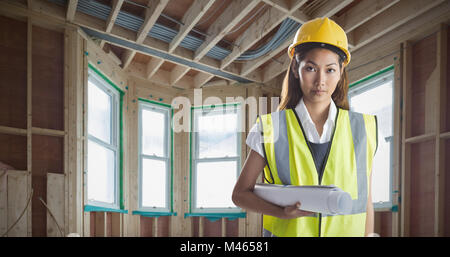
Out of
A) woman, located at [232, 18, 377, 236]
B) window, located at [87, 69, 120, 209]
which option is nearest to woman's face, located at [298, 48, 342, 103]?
woman, located at [232, 18, 377, 236]

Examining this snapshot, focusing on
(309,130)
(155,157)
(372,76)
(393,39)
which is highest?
(393,39)

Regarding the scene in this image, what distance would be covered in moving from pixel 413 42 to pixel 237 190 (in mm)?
3532

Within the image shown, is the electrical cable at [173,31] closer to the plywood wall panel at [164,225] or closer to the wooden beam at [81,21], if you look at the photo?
the wooden beam at [81,21]

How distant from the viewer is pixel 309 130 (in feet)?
3.21

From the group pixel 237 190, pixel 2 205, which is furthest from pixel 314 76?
pixel 2 205

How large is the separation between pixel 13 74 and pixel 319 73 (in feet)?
10.8

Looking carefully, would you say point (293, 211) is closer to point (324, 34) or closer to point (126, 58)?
point (324, 34)

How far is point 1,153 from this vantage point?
3131 mm

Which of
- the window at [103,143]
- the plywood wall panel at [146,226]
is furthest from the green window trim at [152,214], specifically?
the window at [103,143]

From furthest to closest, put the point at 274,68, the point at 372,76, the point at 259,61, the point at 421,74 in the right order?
the point at 274,68
the point at 259,61
the point at 372,76
the point at 421,74

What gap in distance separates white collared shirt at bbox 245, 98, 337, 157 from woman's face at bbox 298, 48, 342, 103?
0.15 feet

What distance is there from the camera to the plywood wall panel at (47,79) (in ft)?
11.2

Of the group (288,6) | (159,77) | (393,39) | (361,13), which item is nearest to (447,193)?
(393,39)

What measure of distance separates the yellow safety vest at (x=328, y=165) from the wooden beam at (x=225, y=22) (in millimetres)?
2654
